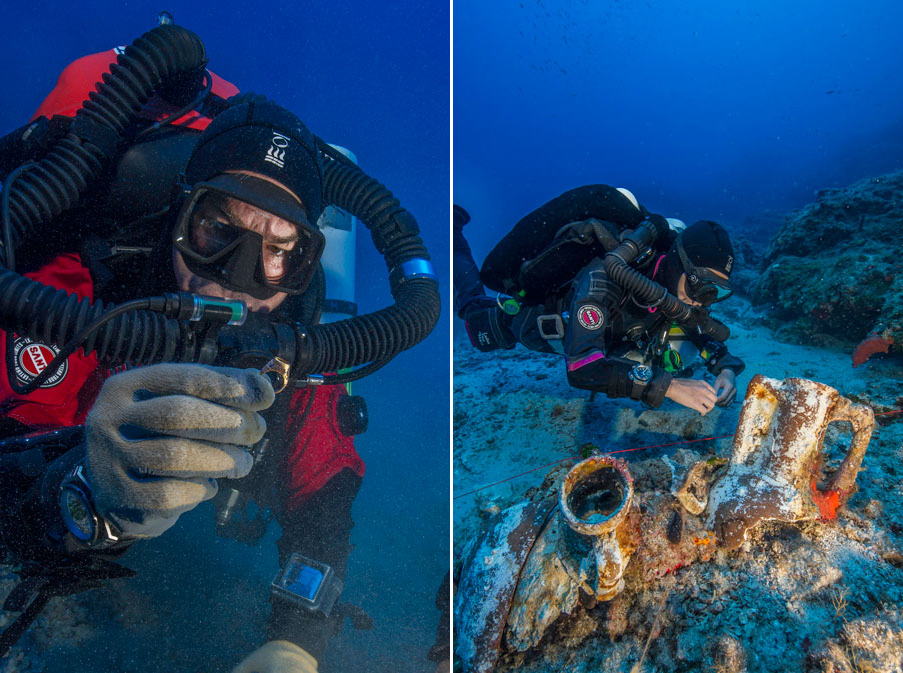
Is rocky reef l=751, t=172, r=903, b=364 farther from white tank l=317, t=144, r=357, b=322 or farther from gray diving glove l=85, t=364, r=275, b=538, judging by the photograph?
white tank l=317, t=144, r=357, b=322

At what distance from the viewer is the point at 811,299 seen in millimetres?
4898

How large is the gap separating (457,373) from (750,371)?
3975 millimetres

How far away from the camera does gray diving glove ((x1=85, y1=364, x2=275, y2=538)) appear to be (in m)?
1.39

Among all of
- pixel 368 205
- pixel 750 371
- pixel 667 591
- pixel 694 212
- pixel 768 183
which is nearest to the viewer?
pixel 667 591

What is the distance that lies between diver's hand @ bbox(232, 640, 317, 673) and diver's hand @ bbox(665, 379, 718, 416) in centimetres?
322

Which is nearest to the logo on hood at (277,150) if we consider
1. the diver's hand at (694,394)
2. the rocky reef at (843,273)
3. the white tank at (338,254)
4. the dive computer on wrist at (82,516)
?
the dive computer on wrist at (82,516)

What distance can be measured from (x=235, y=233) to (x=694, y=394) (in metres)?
3.51

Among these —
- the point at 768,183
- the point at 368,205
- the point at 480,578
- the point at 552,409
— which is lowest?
the point at 480,578

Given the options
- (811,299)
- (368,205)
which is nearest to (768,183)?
(811,299)

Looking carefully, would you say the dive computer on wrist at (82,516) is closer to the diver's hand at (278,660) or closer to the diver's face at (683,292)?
the diver's hand at (278,660)

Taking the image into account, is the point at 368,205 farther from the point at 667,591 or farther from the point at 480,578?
the point at 667,591

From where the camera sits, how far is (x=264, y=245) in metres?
2.61

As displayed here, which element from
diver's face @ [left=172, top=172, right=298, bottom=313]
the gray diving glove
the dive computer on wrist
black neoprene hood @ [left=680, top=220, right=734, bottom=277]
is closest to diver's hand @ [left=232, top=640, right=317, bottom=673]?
the dive computer on wrist

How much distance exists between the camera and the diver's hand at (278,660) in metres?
2.49
